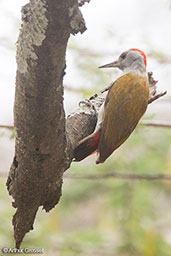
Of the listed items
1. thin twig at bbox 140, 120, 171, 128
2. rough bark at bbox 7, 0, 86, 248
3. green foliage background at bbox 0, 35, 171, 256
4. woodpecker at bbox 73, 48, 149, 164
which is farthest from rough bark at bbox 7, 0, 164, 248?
green foliage background at bbox 0, 35, 171, 256

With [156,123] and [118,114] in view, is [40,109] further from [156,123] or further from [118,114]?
→ [156,123]

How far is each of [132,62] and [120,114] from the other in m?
0.66

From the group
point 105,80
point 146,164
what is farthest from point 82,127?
point 146,164

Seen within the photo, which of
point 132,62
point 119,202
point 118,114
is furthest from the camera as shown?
point 119,202

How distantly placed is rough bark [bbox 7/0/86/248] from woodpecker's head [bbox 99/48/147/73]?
1.51 m

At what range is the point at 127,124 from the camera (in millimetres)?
2760

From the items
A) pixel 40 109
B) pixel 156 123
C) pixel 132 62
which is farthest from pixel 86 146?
pixel 156 123

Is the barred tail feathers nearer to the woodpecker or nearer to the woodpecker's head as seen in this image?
the woodpecker

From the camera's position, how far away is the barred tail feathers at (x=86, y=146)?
2257mm

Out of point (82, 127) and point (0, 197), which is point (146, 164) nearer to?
point (0, 197)

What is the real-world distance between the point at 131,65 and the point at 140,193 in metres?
1.87

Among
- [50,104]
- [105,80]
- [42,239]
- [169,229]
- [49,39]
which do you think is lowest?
[169,229]

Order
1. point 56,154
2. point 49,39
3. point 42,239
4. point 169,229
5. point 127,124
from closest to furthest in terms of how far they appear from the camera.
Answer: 1. point 49,39
2. point 56,154
3. point 127,124
4. point 42,239
5. point 169,229

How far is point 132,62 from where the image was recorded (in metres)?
3.30
